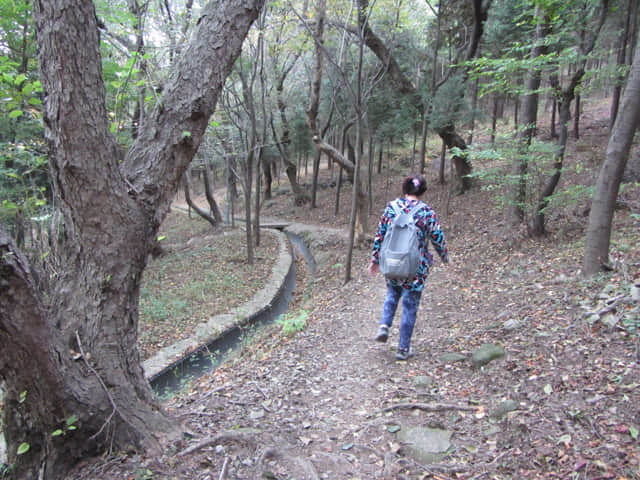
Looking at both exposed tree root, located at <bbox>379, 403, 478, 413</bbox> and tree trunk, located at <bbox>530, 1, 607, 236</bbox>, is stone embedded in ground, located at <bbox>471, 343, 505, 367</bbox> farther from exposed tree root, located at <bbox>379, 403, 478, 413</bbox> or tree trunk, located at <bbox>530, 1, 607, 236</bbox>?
tree trunk, located at <bbox>530, 1, 607, 236</bbox>

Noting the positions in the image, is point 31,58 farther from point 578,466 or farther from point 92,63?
point 578,466

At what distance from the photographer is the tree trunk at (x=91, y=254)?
2.12 meters

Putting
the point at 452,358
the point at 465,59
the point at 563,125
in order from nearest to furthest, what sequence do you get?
the point at 452,358
the point at 563,125
the point at 465,59

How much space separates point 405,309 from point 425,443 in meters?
1.41

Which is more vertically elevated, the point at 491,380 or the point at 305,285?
the point at 491,380

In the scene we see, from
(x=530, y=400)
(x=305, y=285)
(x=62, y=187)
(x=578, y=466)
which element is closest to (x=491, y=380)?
(x=530, y=400)

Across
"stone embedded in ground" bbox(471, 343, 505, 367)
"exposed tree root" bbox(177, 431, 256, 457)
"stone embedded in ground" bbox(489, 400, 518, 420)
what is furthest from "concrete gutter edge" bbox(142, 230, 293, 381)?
"stone embedded in ground" bbox(489, 400, 518, 420)

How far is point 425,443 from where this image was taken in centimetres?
277

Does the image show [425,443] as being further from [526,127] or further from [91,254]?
[526,127]

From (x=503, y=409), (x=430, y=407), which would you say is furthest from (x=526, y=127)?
(x=430, y=407)

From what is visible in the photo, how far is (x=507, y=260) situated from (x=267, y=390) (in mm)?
5348

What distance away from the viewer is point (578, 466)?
2137mm

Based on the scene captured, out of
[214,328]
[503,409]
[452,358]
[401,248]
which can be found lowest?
[214,328]

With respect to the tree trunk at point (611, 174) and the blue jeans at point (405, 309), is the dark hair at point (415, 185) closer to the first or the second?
the blue jeans at point (405, 309)
